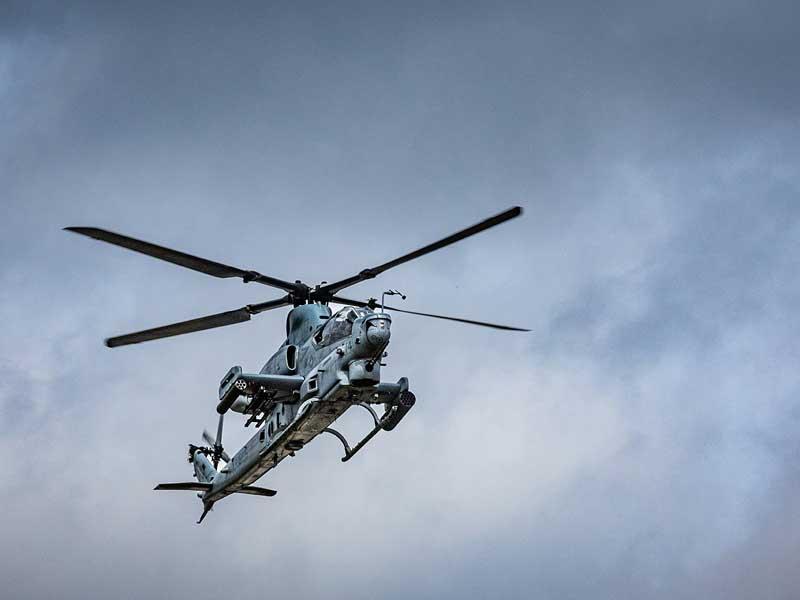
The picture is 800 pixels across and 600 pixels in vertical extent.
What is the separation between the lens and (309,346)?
121 feet

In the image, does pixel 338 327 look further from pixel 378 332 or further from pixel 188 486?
pixel 188 486

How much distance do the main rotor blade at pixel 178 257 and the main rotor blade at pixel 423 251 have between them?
1.53 meters

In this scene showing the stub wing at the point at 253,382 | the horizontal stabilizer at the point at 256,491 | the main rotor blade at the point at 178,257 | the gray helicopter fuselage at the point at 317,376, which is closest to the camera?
the main rotor blade at the point at 178,257

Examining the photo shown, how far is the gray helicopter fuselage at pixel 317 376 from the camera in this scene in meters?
34.0

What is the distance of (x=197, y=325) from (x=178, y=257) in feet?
15.4

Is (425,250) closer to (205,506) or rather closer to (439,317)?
(439,317)

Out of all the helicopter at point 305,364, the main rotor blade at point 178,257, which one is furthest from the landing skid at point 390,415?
the main rotor blade at point 178,257

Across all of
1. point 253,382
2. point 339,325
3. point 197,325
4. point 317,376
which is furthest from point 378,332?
point 197,325

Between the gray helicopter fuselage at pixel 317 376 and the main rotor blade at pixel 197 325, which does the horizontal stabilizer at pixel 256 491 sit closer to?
the gray helicopter fuselage at pixel 317 376

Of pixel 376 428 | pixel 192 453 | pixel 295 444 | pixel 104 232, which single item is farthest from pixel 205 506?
pixel 104 232

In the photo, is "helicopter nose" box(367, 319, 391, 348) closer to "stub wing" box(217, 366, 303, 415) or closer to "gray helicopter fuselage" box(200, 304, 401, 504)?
"gray helicopter fuselage" box(200, 304, 401, 504)

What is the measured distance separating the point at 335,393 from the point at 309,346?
2.73 m

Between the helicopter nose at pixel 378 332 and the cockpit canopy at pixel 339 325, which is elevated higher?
the cockpit canopy at pixel 339 325

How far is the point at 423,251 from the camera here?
114ft
